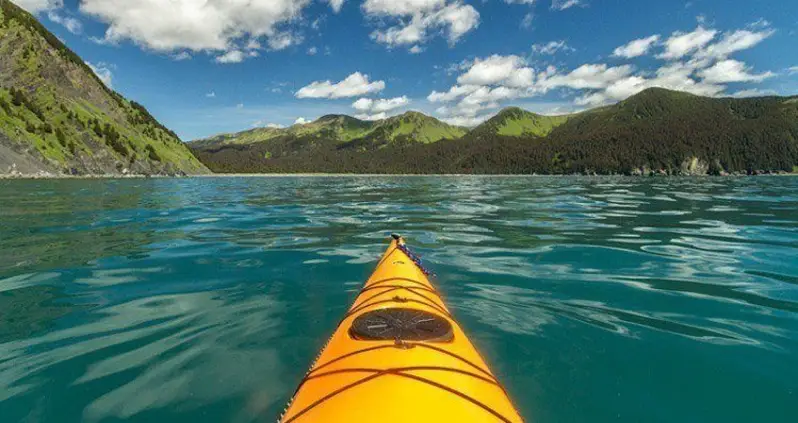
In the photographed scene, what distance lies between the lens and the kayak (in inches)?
132

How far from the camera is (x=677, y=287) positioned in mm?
9742

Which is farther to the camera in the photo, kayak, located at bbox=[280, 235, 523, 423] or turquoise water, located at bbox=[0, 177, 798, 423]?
turquoise water, located at bbox=[0, 177, 798, 423]

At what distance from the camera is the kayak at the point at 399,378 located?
336cm

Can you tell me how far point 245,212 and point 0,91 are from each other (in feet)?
368

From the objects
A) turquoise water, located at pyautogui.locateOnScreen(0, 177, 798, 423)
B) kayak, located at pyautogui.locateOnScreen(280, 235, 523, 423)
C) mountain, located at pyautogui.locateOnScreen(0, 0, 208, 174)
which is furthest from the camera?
mountain, located at pyautogui.locateOnScreen(0, 0, 208, 174)

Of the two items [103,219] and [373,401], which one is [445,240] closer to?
[373,401]

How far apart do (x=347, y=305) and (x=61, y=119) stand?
128815 mm

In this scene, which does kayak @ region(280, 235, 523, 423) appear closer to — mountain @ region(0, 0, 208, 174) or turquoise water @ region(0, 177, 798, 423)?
turquoise water @ region(0, 177, 798, 423)

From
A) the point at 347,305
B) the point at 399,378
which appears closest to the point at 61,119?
the point at 347,305

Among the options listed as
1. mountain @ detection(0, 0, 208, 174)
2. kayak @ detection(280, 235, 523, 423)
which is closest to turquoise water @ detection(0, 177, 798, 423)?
kayak @ detection(280, 235, 523, 423)

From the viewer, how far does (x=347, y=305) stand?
348 inches

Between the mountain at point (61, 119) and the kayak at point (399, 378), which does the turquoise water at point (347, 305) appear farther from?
the mountain at point (61, 119)

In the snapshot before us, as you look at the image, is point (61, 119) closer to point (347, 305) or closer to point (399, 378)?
point (347, 305)

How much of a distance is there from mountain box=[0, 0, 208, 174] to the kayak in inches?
3647
